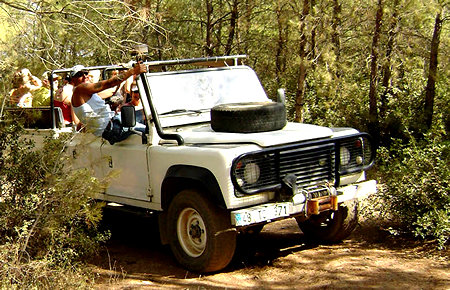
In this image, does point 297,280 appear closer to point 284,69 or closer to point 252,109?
point 252,109

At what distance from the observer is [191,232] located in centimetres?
532

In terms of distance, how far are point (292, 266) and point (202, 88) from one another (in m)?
2.02

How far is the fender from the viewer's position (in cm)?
488

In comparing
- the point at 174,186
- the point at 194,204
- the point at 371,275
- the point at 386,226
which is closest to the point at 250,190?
the point at 194,204

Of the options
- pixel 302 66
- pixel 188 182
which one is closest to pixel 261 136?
pixel 188 182

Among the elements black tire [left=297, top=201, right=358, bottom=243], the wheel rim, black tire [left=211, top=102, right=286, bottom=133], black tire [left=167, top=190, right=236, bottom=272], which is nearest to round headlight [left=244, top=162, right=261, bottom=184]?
black tire [left=167, top=190, right=236, bottom=272]

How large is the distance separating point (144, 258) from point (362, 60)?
8.35 metres

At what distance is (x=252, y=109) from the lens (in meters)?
5.33

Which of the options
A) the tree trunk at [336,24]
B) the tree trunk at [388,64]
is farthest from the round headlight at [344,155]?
the tree trunk at [336,24]

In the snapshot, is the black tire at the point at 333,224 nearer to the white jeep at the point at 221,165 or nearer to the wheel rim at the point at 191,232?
the white jeep at the point at 221,165

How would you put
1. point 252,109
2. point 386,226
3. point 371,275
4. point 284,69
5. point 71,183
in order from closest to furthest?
point 71,183, point 371,275, point 252,109, point 386,226, point 284,69

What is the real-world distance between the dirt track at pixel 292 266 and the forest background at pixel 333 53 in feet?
1.11

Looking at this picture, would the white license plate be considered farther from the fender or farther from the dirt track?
the dirt track

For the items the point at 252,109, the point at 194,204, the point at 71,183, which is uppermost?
the point at 252,109
